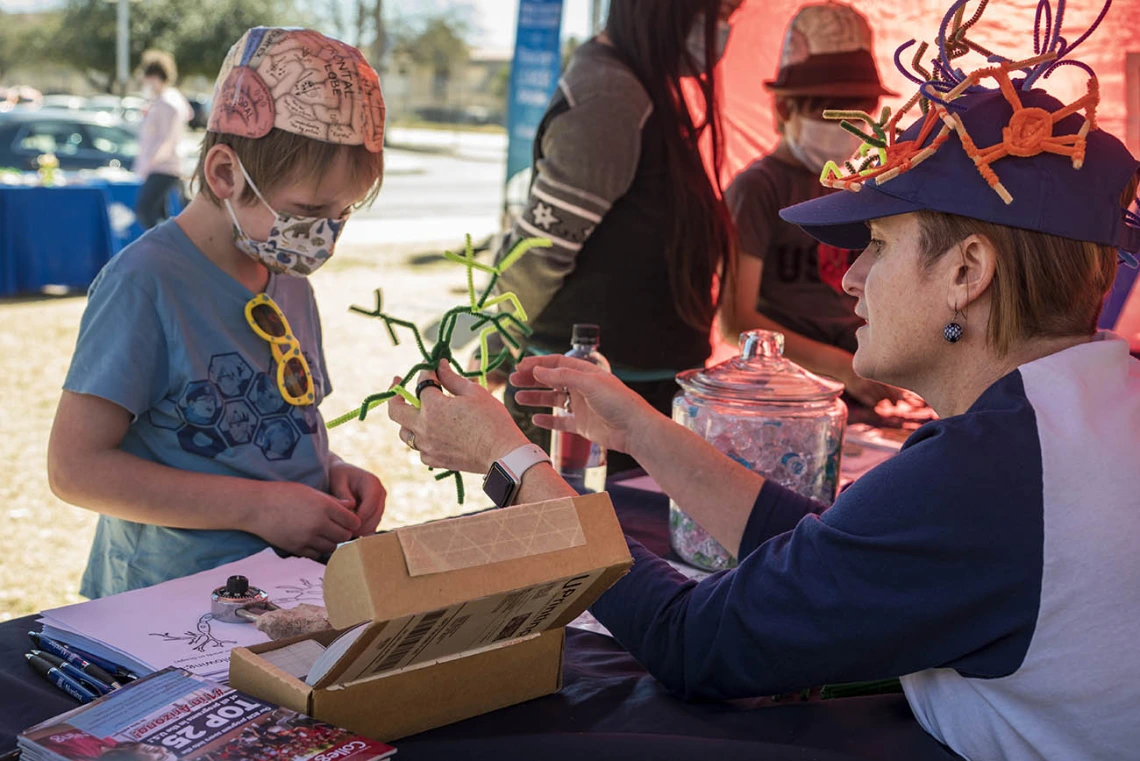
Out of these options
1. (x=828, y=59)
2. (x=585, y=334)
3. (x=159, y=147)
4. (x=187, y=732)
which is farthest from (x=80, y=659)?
(x=159, y=147)

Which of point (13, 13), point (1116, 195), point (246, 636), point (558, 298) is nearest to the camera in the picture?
point (1116, 195)

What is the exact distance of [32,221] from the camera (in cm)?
823

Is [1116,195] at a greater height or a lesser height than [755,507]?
greater

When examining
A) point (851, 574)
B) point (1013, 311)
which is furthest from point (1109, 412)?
point (851, 574)

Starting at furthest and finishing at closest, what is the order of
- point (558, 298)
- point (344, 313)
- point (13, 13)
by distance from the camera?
point (13, 13), point (344, 313), point (558, 298)

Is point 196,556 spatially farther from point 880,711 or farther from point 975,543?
→ point 975,543

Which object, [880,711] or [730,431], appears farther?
[730,431]

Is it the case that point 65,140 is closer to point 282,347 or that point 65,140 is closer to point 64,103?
point 64,103

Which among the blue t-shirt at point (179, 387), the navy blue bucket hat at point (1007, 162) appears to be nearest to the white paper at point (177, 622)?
the blue t-shirt at point (179, 387)

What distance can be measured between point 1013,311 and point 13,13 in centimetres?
4670

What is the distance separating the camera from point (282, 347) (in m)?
1.78

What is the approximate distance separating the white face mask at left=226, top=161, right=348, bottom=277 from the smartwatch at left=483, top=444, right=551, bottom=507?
0.59 m

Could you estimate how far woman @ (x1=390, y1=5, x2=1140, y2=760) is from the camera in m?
1.05

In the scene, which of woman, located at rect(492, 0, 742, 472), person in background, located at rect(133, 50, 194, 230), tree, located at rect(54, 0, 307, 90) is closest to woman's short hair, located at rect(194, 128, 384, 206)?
woman, located at rect(492, 0, 742, 472)
